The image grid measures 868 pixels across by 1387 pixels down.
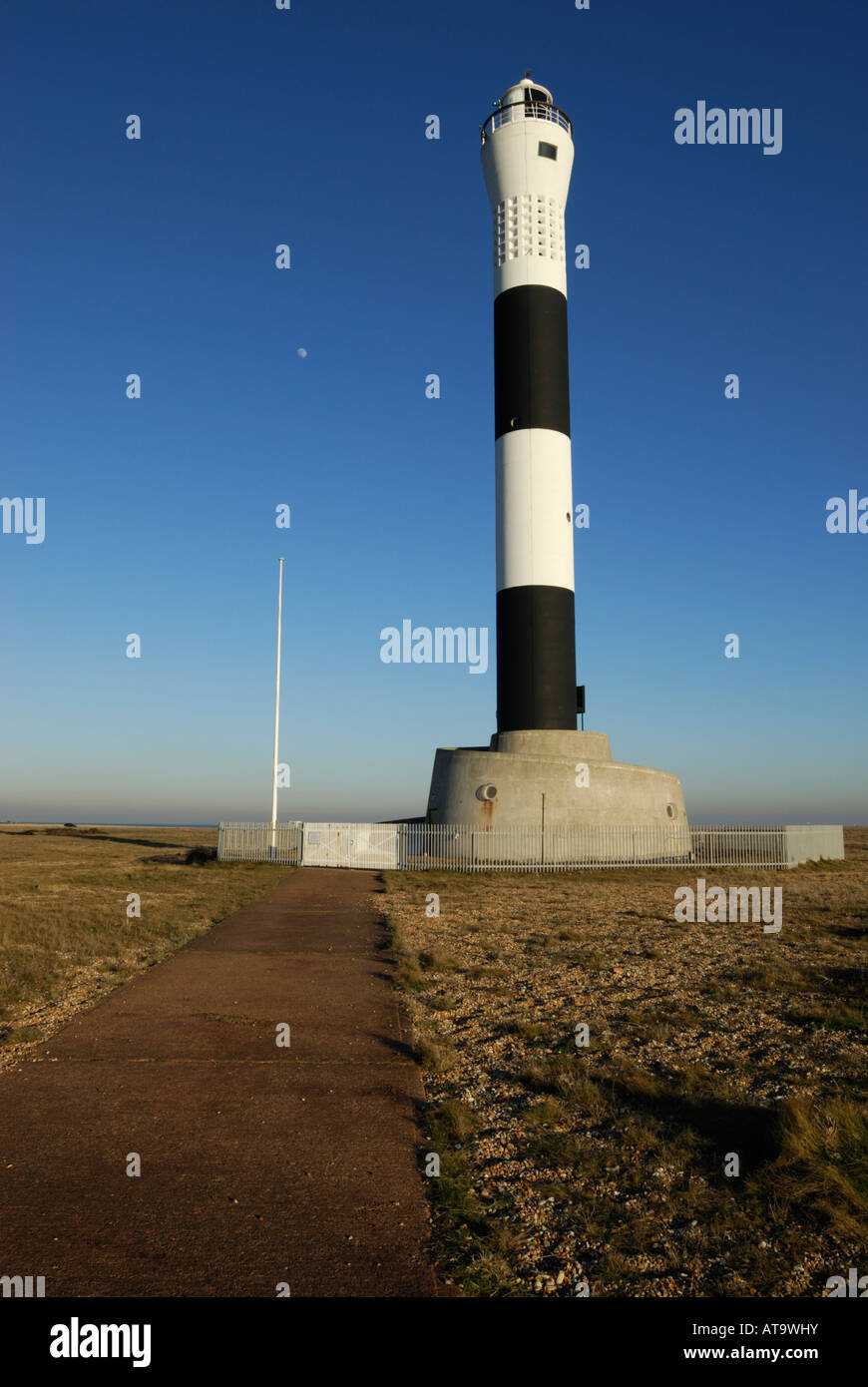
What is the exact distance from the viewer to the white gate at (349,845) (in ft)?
97.7

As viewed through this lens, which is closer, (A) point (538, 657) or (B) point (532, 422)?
(A) point (538, 657)

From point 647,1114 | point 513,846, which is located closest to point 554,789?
point 513,846

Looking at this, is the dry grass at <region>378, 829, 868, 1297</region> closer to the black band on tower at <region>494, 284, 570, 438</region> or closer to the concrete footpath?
the concrete footpath

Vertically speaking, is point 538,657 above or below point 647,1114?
above

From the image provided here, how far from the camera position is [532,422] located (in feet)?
99.9

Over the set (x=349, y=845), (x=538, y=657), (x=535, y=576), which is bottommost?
(x=349, y=845)

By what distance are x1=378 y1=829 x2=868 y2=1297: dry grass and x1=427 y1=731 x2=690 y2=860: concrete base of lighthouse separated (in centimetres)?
1437

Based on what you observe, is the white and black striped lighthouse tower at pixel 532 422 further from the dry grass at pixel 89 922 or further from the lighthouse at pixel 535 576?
the dry grass at pixel 89 922

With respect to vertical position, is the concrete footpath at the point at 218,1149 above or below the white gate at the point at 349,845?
below

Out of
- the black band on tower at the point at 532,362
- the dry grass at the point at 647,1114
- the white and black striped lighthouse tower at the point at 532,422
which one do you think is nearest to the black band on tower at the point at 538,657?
the white and black striped lighthouse tower at the point at 532,422

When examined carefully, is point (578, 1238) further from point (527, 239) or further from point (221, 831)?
point (527, 239)

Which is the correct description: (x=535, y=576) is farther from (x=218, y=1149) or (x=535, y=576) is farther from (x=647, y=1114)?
(x=218, y=1149)

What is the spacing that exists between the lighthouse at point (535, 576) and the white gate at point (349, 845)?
2.23 meters

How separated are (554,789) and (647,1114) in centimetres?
2238
